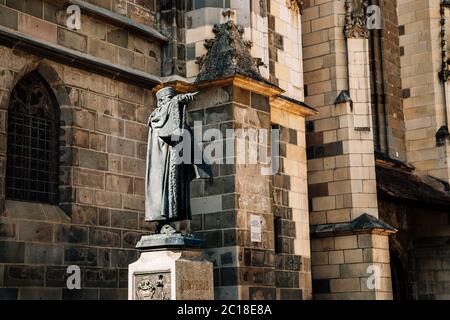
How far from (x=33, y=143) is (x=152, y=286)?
3267 mm

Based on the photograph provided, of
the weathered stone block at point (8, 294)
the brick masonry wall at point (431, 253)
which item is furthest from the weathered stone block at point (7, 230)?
the brick masonry wall at point (431, 253)

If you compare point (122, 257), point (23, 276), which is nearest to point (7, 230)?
point (23, 276)

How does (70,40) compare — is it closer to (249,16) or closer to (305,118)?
(249,16)

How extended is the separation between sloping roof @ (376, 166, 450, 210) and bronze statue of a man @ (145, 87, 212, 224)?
844 centimetres

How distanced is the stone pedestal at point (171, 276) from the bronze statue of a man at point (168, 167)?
465mm

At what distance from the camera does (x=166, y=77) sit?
13.0 metres

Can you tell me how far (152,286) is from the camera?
8.99 metres

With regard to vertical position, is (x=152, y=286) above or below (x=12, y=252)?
below

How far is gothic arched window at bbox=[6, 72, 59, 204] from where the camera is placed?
35.6 feet

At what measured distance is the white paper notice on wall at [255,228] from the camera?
12.1m

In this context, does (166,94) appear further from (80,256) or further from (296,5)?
(296,5)

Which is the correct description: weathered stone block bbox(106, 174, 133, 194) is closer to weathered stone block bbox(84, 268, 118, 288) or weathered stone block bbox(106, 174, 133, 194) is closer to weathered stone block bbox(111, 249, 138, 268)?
weathered stone block bbox(111, 249, 138, 268)

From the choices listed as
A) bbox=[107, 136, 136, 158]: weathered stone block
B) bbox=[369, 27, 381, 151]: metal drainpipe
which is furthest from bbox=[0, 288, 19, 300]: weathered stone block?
bbox=[369, 27, 381, 151]: metal drainpipe
